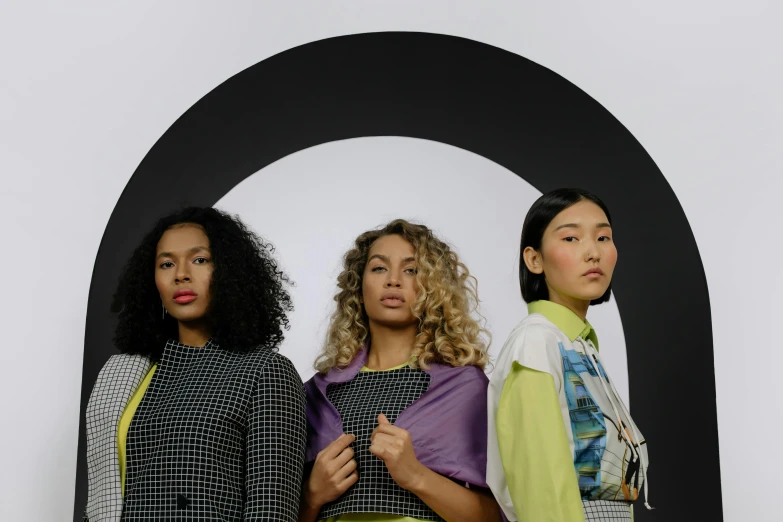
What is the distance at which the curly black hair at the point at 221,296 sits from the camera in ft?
7.61

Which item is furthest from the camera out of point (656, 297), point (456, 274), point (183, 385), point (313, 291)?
point (313, 291)

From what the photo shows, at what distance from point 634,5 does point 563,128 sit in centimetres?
43

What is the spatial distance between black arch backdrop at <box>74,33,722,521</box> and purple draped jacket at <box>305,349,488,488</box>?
687mm

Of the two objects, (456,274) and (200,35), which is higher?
(200,35)

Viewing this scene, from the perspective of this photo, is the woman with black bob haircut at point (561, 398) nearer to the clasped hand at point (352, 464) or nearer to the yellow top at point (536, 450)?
the yellow top at point (536, 450)

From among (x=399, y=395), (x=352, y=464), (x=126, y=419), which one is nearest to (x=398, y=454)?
(x=352, y=464)

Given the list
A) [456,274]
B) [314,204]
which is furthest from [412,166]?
[456,274]

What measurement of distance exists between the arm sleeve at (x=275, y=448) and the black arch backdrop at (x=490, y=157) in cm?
87

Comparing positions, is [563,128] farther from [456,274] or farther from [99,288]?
[99,288]

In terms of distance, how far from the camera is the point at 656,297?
283 centimetres

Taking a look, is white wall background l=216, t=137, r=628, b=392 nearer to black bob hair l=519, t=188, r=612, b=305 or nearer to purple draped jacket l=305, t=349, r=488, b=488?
purple draped jacket l=305, t=349, r=488, b=488

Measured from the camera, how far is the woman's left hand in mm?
2117

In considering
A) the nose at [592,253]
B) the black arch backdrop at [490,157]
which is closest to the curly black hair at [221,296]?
the black arch backdrop at [490,157]

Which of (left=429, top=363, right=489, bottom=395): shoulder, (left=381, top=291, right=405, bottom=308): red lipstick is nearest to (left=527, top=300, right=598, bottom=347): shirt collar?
(left=429, top=363, right=489, bottom=395): shoulder
